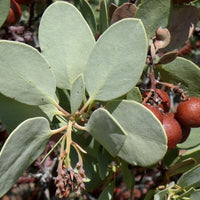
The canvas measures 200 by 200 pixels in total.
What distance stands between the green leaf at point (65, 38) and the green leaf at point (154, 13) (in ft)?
0.55

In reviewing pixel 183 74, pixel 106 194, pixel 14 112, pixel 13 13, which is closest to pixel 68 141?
pixel 14 112

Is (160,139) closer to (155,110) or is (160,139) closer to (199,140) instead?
(155,110)

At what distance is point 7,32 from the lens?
1.60m

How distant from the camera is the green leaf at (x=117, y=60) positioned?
34.5 inches

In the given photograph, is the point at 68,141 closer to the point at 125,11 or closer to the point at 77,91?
the point at 77,91

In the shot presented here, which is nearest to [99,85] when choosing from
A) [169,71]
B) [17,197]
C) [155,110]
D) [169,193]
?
[155,110]

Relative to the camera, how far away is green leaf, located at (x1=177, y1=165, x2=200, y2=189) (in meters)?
1.14

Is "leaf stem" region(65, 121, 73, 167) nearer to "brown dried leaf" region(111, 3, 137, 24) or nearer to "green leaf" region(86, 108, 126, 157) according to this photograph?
"green leaf" region(86, 108, 126, 157)

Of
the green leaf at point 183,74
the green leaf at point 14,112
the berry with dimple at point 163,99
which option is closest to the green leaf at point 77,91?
the green leaf at point 14,112

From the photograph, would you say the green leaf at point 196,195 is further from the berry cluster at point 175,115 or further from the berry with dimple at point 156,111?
the berry with dimple at point 156,111

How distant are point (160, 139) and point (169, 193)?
0.37m

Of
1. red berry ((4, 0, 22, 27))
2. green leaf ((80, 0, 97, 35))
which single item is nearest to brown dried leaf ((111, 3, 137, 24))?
green leaf ((80, 0, 97, 35))

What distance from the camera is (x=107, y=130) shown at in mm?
873

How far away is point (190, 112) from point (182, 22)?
26 cm
